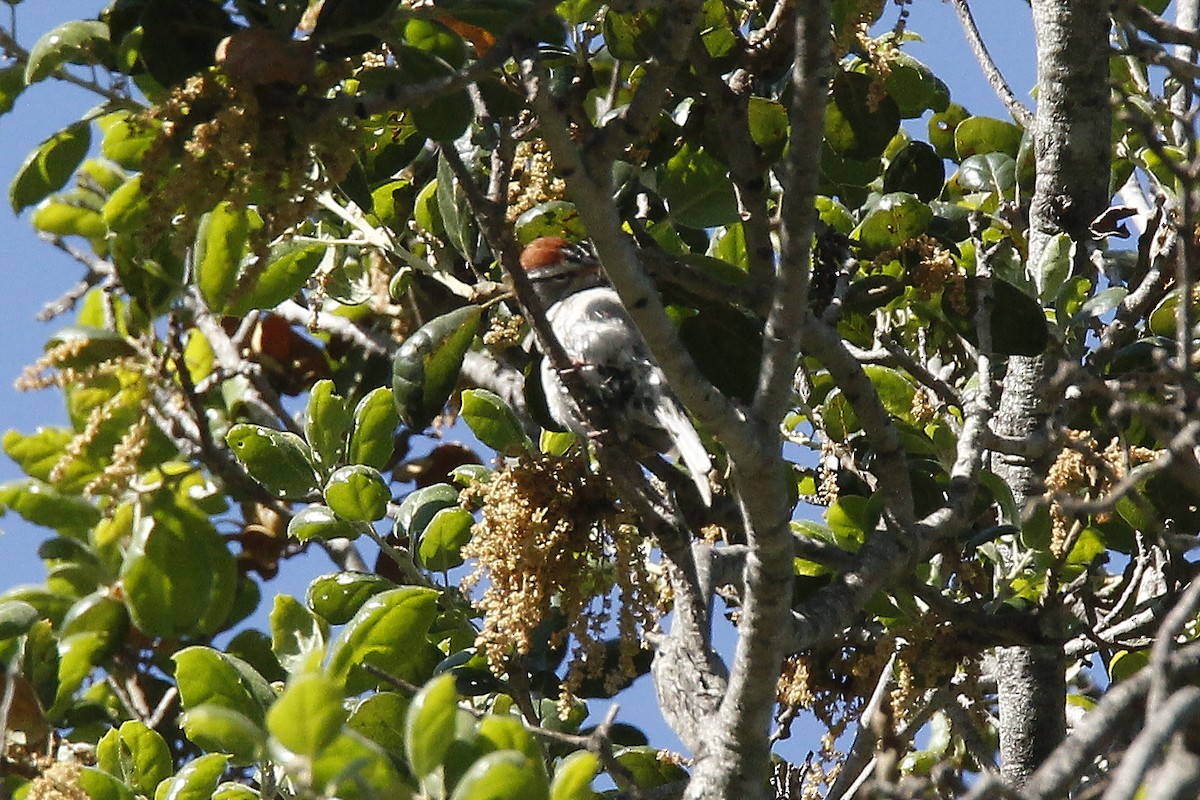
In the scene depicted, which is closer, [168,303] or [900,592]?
[168,303]

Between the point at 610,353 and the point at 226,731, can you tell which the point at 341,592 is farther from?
the point at 610,353

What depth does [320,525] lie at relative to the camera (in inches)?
101

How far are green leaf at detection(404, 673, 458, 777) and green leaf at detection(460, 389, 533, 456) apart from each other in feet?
4.38

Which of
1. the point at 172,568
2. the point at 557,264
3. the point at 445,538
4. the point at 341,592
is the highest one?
the point at 557,264

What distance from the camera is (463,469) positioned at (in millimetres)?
2836

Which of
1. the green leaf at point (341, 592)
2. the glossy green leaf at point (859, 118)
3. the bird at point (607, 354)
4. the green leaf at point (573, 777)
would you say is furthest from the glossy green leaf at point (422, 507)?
the green leaf at point (573, 777)

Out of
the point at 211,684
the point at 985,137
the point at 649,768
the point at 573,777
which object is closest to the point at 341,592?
the point at 211,684

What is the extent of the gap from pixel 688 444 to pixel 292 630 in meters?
1.06

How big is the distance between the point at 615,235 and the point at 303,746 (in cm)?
77

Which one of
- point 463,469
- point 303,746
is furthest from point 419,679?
point 303,746

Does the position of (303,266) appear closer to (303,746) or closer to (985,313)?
(985,313)

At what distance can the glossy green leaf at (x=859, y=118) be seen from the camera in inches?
99.4

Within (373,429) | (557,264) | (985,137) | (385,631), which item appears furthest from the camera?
(557,264)

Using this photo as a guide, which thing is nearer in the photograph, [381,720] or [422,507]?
[381,720]
